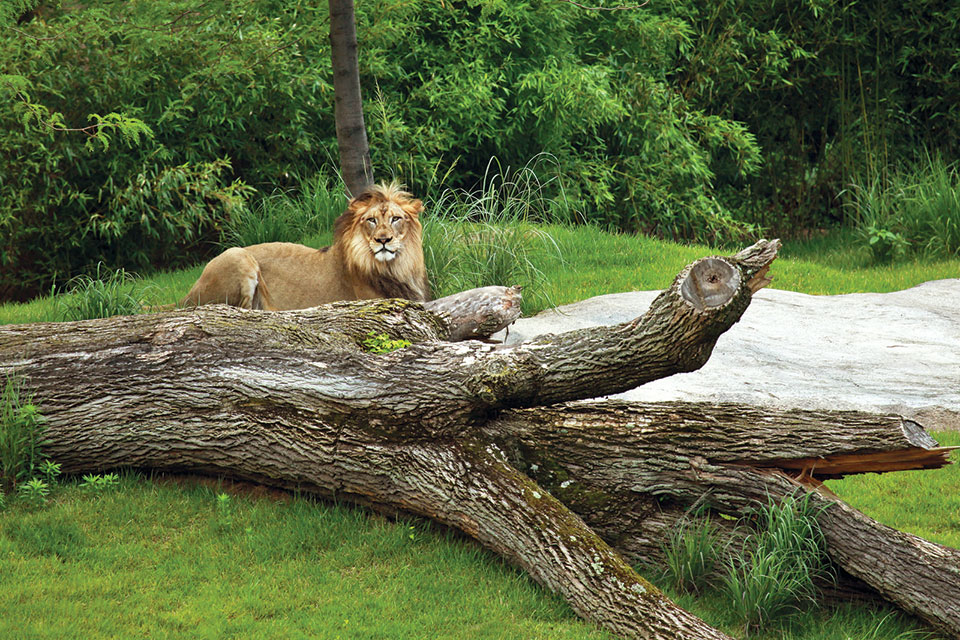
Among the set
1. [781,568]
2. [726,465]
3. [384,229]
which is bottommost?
[781,568]

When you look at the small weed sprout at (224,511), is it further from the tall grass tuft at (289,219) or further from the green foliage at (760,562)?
the tall grass tuft at (289,219)

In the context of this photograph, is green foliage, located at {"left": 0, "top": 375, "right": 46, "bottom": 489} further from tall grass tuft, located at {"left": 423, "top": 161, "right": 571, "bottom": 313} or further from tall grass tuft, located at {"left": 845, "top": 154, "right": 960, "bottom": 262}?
tall grass tuft, located at {"left": 845, "top": 154, "right": 960, "bottom": 262}

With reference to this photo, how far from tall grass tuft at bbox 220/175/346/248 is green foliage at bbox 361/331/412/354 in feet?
15.3

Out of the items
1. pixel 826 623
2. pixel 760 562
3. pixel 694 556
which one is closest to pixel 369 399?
pixel 694 556

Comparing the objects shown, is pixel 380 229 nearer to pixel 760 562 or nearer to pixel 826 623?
pixel 760 562

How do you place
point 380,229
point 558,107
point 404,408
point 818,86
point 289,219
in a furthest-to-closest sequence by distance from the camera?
point 818,86 < point 558,107 < point 289,219 < point 380,229 < point 404,408

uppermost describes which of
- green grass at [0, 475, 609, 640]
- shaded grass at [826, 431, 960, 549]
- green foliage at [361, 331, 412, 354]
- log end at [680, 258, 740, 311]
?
log end at [680, 258, 740, 311]

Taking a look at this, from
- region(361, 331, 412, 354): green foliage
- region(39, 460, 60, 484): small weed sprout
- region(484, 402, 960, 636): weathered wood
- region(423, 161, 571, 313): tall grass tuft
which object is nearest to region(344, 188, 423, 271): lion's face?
region(423, 161, 571, 313): tall grass tuft

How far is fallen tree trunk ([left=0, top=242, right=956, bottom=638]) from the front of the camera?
3.83 metres

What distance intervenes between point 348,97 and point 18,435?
4.26 meters

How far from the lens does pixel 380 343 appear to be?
4.91m

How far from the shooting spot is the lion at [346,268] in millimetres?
6559

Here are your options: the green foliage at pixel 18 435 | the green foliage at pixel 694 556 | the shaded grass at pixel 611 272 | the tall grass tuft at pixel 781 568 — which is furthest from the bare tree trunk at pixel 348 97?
the tall grass tuft at pixel 781 568

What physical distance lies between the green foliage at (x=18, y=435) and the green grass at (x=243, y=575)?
0.72 ft
